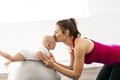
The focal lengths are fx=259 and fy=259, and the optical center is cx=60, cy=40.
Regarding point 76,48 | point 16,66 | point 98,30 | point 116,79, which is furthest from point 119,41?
point 16,66

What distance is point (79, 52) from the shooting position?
197cm

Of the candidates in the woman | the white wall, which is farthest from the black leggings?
the white wall

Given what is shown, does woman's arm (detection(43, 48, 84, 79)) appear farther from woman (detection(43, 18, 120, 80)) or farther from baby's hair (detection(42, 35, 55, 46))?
baby's hair (detection(42, 35, 55, 46))

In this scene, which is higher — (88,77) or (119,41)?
(119,41)

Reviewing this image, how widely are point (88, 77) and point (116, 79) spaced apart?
1031mm

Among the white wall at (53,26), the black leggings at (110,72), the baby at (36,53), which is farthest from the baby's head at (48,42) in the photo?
the white wall at (53,26)

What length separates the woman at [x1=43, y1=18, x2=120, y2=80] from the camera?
1998 mm

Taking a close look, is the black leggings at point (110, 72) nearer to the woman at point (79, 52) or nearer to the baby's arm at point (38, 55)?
the woman at point (79, 52)

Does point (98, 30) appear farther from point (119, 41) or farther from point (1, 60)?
point (1, 60)

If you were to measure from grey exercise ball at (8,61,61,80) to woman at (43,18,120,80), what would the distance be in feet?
0.18

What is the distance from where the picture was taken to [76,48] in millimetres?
1973

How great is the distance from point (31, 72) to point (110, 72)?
2.53ft

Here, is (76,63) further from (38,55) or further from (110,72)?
(110,72)

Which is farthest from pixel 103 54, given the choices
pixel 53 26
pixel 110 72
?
pixel 53 26
